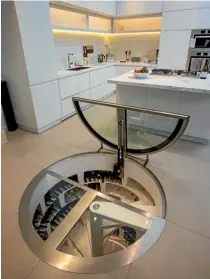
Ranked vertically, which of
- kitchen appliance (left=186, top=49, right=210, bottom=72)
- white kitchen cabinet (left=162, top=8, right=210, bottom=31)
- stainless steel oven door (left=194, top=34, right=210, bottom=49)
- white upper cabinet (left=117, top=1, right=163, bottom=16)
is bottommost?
kitchen appliance (left=186, top=49, right=210, bottom=72)

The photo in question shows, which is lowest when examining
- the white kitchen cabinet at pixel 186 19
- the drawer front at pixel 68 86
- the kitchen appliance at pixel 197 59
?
the drawer front at pixel 68 86

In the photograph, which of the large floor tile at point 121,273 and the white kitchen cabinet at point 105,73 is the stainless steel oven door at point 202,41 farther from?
the large floor tile at point 121,273

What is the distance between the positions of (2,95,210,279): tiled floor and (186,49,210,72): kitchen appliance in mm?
2297

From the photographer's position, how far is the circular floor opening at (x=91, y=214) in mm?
1265

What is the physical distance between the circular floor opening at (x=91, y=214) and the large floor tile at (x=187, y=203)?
8cm

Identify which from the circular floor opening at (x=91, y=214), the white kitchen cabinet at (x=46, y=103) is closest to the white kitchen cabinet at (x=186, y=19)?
the white kitchen cabinet at (x=46, y=103)

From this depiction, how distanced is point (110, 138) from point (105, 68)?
2.71m

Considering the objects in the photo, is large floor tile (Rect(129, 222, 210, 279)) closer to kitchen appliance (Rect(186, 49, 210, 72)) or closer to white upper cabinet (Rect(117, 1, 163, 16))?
kitchen appliance (Rect(186, 49, 210, 72))

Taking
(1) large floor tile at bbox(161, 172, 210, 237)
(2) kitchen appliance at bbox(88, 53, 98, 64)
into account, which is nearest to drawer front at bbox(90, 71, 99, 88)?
(2) kitchen appliance at bbox(88, 53, 98, 64)

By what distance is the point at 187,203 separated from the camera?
1632 mm

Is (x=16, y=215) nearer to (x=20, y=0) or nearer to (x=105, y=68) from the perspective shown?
(x=20, y=0)

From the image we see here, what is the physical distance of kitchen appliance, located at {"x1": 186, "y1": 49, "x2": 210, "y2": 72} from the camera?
3815 millimetres

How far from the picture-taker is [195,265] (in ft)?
3.89

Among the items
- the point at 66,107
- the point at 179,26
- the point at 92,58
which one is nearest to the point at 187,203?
the point at 66,107
